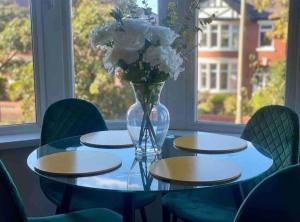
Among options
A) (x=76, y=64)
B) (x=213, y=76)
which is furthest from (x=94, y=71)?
(x=213, y=76)

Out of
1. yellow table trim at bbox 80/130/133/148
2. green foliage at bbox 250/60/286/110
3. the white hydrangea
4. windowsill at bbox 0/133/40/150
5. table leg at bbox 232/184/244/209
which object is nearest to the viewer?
the white hydrangea

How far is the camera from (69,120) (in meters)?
2.27

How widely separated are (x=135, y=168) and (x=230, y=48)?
120 centimetres

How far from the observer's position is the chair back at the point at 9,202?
4.36 ft

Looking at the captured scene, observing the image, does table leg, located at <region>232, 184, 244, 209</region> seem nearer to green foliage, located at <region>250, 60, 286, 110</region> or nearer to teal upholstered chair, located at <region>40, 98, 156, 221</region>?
teal upholstered chair, located at <region>40, 98, 156, 221</region>

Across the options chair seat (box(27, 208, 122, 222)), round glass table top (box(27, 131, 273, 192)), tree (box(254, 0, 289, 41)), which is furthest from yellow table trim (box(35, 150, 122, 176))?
tree (box(254, 0, 289, 41))

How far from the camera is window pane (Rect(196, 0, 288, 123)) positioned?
247cm

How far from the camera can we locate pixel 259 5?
8.07 feet

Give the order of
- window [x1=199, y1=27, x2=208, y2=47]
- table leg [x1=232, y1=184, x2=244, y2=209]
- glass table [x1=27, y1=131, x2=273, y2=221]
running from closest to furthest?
1. glass table [x1=27, y1=131, x2=273, y2=221]
2. table leg [x1=232, y1=184, x2=244, y2=209]
3. window [x1=199, y1=27, x2=208, y2=47]

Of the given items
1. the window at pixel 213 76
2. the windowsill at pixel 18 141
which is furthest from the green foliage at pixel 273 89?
the windowsill at pixel 18 141

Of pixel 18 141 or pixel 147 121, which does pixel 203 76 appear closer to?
pixel 147 121

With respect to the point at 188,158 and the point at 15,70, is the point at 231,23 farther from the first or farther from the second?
the point at 15,70

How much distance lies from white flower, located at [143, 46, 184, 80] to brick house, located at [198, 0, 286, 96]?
993 millimetres

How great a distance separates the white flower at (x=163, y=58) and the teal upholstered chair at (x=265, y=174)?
2.11 ft
